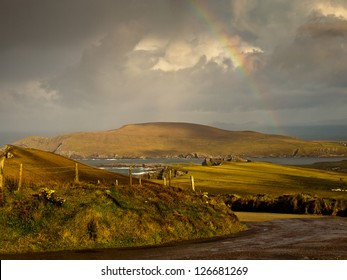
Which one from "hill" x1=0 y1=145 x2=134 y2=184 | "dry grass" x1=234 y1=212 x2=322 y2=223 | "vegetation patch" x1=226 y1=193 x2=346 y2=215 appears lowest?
"dry grass" x1=234 y1=212 x2=322 y2=223

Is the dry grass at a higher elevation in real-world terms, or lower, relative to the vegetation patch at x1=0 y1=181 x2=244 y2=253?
lower

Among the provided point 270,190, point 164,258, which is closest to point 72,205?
point 164,258

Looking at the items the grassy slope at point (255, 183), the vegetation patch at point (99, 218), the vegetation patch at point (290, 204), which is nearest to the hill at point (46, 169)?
the vegetation patch at point (99, 218)

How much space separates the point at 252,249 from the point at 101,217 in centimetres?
1206

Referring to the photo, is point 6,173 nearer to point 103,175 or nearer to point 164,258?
point 103,175

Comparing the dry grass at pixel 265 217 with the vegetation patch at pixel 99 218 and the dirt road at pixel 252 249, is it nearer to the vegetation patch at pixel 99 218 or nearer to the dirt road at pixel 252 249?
the vegetation patch at pixel 99 218

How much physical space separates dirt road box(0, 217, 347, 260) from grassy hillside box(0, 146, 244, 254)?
1.86 metres

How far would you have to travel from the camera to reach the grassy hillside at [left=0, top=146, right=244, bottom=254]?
107 ft

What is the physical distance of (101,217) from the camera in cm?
3519

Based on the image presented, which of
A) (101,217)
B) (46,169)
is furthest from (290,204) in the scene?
(46,169)

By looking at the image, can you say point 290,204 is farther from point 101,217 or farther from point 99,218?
point 99,218

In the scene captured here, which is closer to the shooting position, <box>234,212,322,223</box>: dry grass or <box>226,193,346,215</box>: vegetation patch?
<box>234,212,322,223</box>: dry grass

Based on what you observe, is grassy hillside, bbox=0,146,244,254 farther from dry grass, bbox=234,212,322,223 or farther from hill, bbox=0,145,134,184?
hill, bbox=0,145,134,184

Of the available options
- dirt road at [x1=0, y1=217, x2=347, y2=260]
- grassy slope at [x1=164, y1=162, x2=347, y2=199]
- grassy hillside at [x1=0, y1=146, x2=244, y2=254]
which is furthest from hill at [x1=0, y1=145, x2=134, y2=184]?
grassy slope at [x1=164, y1=162, x2=347, y2=199]
